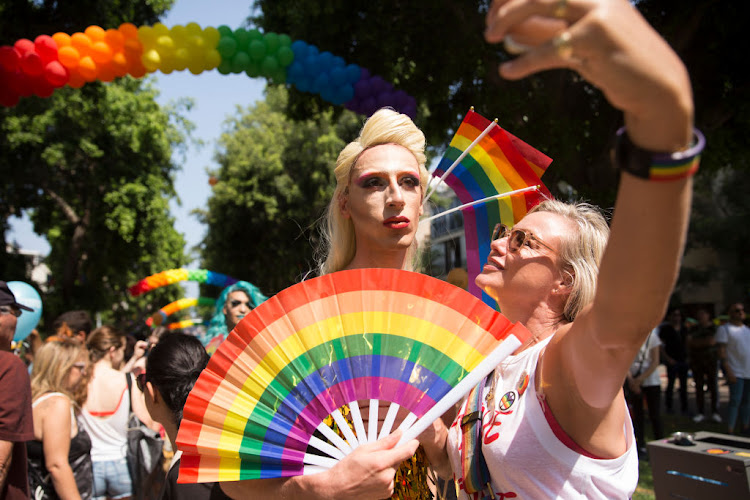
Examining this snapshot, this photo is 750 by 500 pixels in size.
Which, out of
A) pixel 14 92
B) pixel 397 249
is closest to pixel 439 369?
pixel 397 249

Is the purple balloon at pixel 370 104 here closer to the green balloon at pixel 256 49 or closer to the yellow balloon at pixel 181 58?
the green balloon at pixel 256 49

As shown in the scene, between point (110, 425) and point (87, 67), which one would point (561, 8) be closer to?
point (110, 425)

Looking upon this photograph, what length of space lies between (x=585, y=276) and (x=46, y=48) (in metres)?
7.20

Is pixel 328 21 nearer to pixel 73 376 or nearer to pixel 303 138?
pixel 73 376

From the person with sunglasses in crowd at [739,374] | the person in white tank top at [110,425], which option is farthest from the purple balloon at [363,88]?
the person with sunglasses in crowd at [739,374]

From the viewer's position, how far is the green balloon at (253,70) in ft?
24.6

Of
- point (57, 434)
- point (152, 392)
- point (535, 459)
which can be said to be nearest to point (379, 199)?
point (535, 459)

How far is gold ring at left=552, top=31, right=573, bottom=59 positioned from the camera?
2.75ft

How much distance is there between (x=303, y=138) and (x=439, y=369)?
21.9 meters

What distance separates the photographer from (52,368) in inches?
148

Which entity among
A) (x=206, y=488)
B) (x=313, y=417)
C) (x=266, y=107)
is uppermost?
(x=266, y=107)

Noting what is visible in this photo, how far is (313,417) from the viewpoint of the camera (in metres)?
1.53

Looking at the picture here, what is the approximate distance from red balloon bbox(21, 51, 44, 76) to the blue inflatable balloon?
9.06ft

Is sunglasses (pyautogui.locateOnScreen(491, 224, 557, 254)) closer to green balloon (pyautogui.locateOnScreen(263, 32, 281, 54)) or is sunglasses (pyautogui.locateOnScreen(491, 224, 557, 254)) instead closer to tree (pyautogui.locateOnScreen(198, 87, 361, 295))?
green balloon (pyautogui.locateOnScreen(263, 32, 281, 54))
